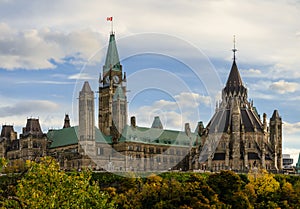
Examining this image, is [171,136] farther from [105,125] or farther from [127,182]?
[127,182]

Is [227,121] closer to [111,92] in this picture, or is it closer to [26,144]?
[111,92]

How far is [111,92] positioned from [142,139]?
19.7 metres

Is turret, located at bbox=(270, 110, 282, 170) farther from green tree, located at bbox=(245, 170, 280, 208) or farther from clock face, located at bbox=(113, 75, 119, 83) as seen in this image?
green tree, located at bbox=(245, 170, 280, 208)

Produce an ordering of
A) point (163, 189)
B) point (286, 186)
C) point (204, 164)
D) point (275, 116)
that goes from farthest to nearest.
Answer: point (275, 116)
point (204, 164)
point (286, 186)
point (163, 189)

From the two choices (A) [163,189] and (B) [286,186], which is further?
(B) [286,186]

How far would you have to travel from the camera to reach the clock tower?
608 feet

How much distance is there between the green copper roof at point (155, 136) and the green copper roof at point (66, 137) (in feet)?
18.9

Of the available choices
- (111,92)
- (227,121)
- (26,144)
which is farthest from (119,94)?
(227,121)

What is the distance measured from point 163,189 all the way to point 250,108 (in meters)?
85.2

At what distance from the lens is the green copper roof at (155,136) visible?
177 meters

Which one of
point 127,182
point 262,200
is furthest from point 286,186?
point 127,182

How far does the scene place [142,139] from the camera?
181 meters

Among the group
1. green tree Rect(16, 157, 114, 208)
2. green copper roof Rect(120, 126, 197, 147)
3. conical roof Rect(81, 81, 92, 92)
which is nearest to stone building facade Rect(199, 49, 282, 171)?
green copper roof Rect(120, 126, 197, 147)

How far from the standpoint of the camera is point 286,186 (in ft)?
394
